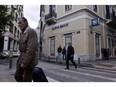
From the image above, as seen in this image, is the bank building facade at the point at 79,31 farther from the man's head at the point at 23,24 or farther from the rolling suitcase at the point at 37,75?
the man's head at the point at 23,24

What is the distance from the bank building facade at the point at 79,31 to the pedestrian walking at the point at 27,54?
7.67 meters

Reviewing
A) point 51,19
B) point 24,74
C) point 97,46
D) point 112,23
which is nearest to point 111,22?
point 112,23

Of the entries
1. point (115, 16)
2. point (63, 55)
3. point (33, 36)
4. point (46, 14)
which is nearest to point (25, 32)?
point (33, 36)

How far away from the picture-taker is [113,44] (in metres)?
13.3

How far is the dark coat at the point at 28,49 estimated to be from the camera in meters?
2.04

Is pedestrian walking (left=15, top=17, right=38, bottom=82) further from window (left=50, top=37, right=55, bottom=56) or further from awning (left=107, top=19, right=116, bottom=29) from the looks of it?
awning (left=107, top=19, right=116, bottom=29)

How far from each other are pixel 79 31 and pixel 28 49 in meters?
8.29

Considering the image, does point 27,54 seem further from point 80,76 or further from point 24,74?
point 80,76

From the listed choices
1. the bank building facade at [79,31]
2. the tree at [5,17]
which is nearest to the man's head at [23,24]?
the tree at [5,17]

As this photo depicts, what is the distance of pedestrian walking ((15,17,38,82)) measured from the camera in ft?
6.70

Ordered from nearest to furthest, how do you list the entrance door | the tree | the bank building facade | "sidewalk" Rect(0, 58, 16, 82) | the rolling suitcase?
the rolling suitcase → "sidewalk" Rect(0, 58, 16, 82) → the tree → the bank building facade → the entrance door

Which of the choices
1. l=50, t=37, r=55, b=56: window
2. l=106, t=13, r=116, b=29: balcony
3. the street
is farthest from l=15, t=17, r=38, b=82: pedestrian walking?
l=106, t=13, r=116, b=29: balcony

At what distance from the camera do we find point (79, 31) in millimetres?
10141

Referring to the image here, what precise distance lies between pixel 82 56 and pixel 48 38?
2.74m
